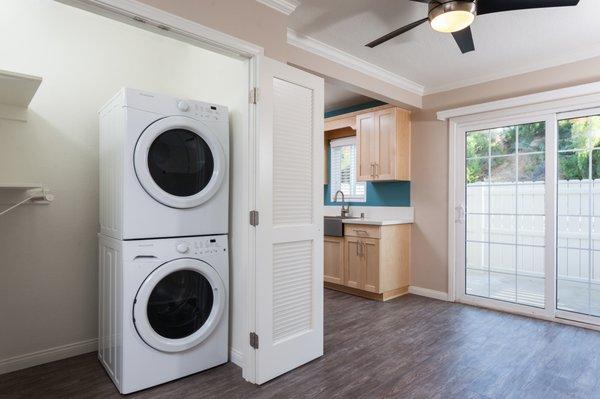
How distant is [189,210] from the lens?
236 cm

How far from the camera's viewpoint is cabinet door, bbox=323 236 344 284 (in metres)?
4.48

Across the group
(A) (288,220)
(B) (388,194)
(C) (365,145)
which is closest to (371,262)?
(B) (388,194)

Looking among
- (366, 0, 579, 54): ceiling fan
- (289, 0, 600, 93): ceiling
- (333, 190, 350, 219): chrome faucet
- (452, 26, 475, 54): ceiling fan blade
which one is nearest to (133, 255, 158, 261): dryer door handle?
(289, 0, 600, 93): ceiling

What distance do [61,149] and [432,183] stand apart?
12.5ft

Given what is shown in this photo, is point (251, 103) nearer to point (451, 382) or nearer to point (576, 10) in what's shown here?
point (451, 382)

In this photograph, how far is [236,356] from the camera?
2525 mm

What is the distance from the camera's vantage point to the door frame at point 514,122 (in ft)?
10.9

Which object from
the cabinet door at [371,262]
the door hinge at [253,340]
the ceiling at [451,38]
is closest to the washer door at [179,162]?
the door hinge at [253,340]

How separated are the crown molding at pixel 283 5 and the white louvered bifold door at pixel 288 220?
44cm

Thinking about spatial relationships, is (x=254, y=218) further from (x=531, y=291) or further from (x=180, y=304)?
(x=531, y=291)

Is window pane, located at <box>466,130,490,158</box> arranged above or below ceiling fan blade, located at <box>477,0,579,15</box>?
below

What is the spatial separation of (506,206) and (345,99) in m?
2.40

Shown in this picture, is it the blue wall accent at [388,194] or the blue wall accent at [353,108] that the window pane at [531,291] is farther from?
the blue wall accent at [353,108]

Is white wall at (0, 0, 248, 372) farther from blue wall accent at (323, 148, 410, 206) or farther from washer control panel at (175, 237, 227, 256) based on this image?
blue wall accent at (323, 148, 410, 206)
